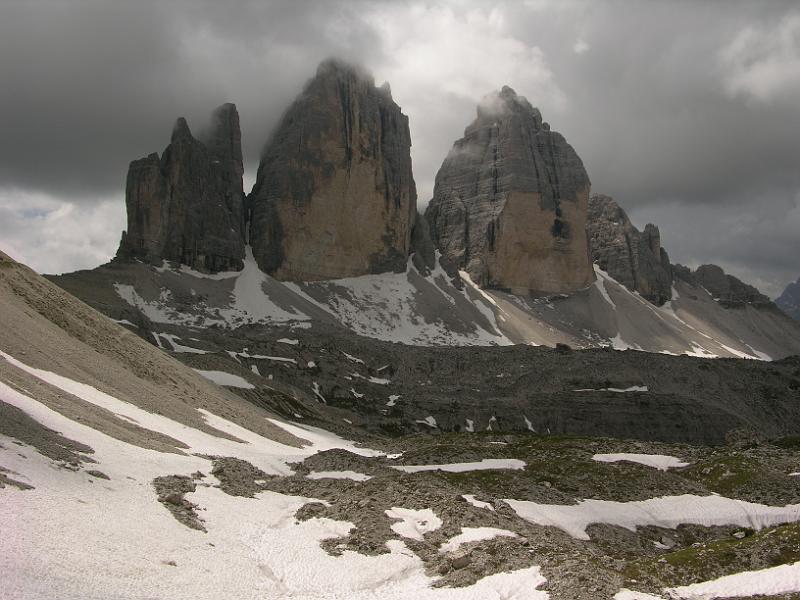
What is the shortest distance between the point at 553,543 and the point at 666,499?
43.5 feet

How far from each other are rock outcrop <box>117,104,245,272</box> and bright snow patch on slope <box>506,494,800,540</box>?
125267 millimetres

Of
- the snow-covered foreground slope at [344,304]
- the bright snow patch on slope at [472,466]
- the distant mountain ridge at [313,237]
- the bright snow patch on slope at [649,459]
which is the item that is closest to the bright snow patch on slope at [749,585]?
the bright snow patch on slope at [472,466]

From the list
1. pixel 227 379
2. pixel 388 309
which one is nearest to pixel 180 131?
pixel 388 309

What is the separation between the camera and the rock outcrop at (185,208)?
492ft

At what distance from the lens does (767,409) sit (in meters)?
116

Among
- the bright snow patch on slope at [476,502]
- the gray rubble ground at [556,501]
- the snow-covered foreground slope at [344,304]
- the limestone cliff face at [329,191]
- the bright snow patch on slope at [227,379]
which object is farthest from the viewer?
the limestone cliff face at [329,191]

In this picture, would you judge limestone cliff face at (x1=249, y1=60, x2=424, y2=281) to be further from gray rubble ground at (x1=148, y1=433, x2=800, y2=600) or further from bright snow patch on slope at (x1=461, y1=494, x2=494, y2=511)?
bright snow patch on slope at (x1=461, y1=494, x2=494, y2=511)

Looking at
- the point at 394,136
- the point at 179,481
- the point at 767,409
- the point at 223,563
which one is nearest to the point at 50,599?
the point at 223,563

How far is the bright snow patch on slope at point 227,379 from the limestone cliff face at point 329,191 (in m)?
86.4

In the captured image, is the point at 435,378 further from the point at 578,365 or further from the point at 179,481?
the point at 179,481

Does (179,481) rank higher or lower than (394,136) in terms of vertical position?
lower

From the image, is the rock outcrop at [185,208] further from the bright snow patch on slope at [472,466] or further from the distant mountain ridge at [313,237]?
the bright snow patch on slope at [472,466]

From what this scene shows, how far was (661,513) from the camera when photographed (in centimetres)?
3669

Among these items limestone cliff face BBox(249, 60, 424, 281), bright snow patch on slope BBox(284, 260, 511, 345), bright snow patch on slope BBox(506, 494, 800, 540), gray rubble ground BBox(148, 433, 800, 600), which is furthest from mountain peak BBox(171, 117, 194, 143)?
bright snow patch on slope BBox(506, 494, 800, 540)
